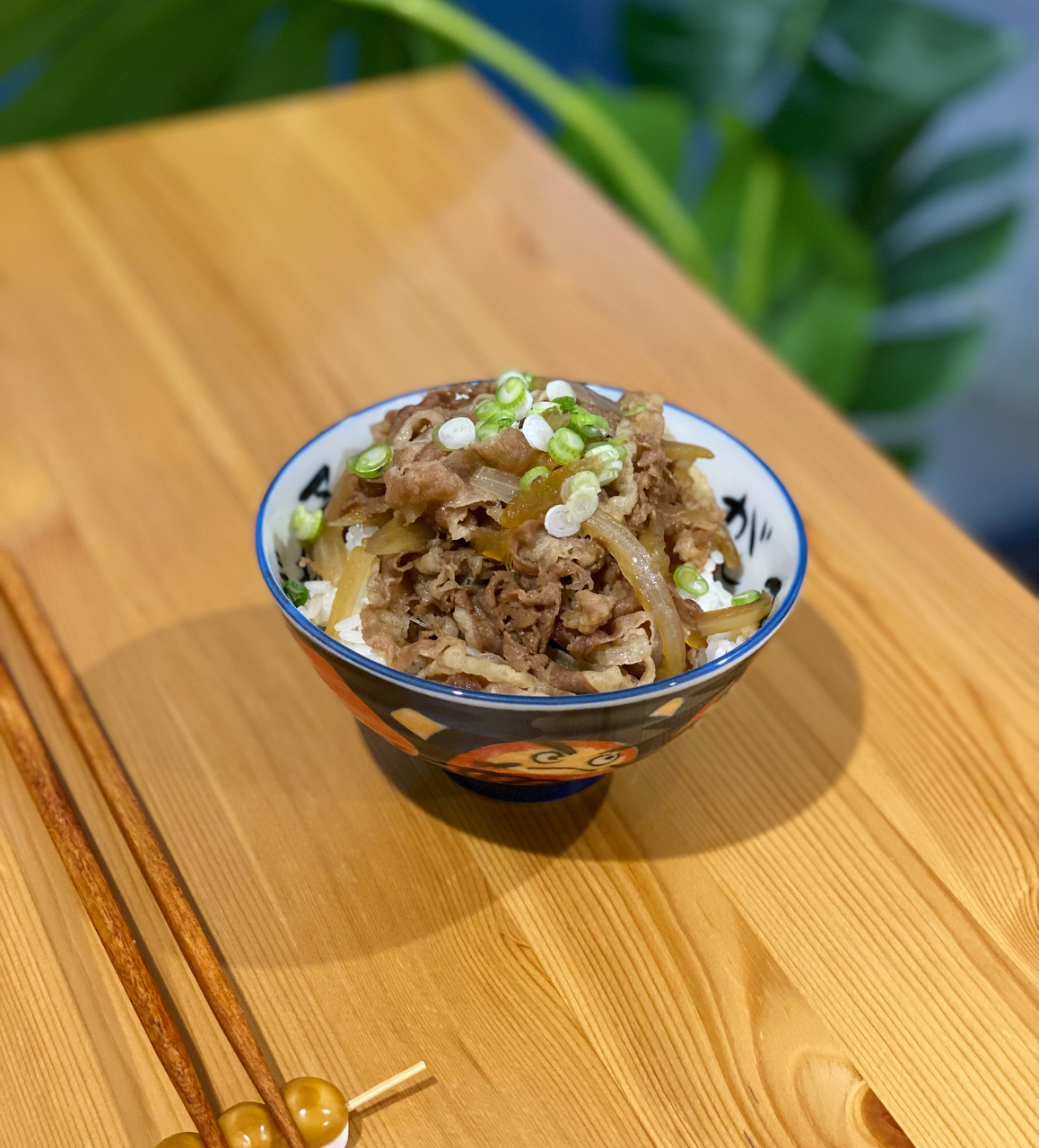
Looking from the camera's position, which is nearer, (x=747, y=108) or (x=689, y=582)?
(x=689, y=582)

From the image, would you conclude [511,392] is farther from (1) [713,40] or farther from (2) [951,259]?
(2) [951,259]

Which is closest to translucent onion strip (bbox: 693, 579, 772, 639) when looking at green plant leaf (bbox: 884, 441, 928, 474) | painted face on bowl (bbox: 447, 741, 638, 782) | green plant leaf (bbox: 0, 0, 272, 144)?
painted face on bowl (bbox: 447, 741, 638, 782)

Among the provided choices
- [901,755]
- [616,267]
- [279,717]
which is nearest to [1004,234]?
[616,267]

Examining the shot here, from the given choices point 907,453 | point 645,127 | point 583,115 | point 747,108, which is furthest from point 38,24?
point 907,453

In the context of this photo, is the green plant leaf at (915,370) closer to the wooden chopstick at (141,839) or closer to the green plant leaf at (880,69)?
the green plant leaf at (880,69)

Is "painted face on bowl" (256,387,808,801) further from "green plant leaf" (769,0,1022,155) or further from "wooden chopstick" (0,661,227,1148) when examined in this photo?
"green plant leaf" (769,0,1022,155)

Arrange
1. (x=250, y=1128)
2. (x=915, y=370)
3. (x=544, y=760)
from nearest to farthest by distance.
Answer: (x=250, y=1128)
(x=544, y=760)
(x=915, y=370)

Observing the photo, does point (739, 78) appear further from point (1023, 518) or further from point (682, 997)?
point (682, 997)
